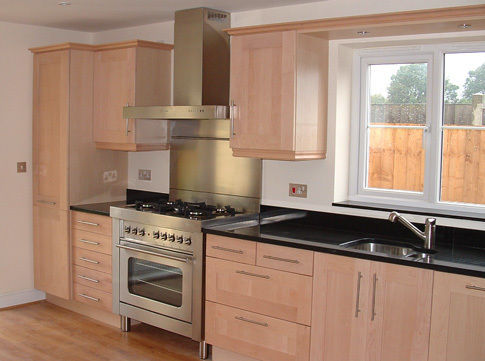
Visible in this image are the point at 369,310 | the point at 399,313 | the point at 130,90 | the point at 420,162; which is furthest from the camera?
the point at 130,90

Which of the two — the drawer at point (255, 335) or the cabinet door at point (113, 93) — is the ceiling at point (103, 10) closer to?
the cabinet door at point (113, 93)

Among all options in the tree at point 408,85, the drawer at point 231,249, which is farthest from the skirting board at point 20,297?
the tree at point 408,85

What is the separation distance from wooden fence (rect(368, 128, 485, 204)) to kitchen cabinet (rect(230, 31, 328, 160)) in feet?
1.29

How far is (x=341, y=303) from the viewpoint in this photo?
3.26 m

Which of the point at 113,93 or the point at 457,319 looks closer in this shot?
the point at 457,319

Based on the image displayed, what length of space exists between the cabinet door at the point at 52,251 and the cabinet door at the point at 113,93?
0.77m

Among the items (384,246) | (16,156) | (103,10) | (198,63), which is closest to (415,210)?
(384,246)

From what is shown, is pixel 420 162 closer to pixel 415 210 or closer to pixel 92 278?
pixel 415 210

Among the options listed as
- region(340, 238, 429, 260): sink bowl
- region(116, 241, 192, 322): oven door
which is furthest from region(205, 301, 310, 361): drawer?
region(340, 238, 429, 260): sink bowl

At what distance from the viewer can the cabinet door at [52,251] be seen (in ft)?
16.2

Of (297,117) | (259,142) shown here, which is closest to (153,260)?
(259,142)

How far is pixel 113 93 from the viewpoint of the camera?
15.8 ft

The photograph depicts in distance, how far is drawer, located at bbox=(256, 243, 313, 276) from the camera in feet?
11.1

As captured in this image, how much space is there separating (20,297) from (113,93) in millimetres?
1989
